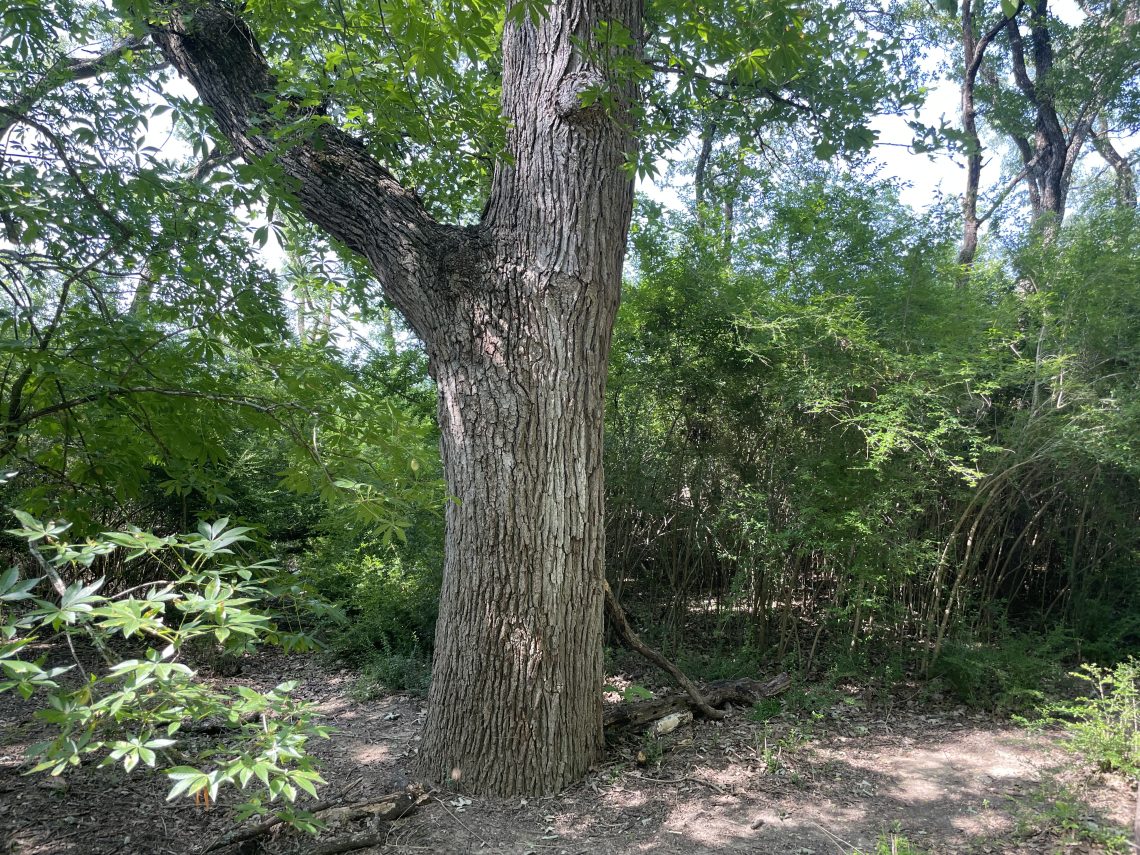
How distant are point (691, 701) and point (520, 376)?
244cm

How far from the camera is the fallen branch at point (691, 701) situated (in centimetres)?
422

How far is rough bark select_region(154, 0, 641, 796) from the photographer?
138 inches

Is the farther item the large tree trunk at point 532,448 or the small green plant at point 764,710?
the small green plant at point 764,710

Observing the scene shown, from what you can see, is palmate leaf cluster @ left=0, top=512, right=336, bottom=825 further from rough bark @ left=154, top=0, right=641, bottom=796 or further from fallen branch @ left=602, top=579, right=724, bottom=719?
fallen branch @ left=602, top=579, right=724, bottom=719

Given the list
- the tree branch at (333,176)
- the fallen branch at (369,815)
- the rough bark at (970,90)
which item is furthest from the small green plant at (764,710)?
the rough bark at (970,90)

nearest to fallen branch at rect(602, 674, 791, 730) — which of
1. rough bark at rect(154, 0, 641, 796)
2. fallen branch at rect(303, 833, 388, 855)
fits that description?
rough bark at rect(154, 0, 641, 796)

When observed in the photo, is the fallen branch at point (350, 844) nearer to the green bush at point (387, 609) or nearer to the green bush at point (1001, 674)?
the green bush at point (387, 609)

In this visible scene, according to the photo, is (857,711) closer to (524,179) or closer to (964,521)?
(964,521)

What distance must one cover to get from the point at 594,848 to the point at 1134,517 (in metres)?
5.13

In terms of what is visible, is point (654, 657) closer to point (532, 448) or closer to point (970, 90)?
point (532, 448)

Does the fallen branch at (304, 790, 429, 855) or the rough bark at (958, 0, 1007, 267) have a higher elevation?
the rough bark at (958, 0, 1007, 267)

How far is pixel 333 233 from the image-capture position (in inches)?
148

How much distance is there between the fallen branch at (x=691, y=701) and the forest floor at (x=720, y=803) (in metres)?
0.14

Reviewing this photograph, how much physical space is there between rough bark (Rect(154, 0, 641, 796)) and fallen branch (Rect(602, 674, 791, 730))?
1.71 ft
